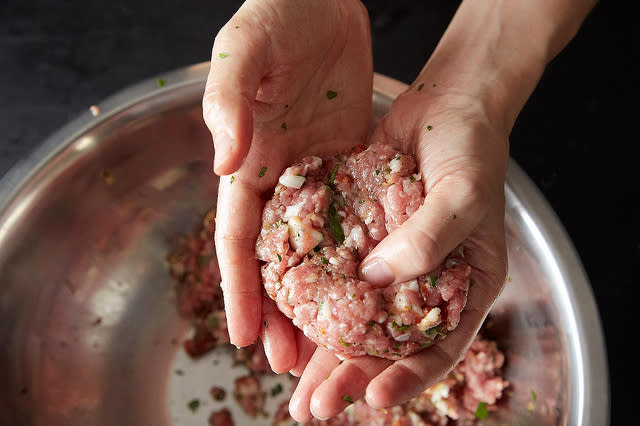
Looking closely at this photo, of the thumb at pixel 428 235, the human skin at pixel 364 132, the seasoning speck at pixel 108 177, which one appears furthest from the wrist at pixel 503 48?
the seasoning speck at pixel 108 177

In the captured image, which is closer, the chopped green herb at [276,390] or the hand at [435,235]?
the hand at [435,235]

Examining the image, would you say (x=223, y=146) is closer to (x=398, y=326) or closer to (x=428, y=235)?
(x=428, y=235)

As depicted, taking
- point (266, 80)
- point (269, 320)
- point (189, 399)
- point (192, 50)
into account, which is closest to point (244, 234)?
point (269, 320)

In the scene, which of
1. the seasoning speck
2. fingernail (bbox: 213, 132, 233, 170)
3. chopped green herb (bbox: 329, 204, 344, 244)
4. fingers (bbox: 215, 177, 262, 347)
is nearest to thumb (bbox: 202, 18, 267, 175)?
fingernail (bbox: 213, 132, 233, 170)

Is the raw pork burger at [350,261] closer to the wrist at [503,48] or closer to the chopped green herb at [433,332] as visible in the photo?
the chopped green herb at [433,332]

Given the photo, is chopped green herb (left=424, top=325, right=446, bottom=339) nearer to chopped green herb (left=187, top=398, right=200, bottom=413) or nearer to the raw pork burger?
the raw pork burger

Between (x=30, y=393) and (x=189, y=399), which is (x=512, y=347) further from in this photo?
(x=30, y=393)
